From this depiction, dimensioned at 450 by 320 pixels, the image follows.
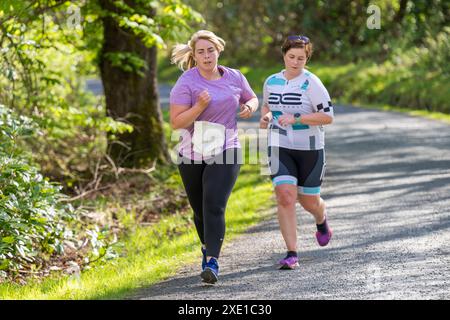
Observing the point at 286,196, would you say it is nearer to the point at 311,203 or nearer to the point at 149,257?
the point at 311,203

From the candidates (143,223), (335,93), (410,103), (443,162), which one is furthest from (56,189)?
(335,93)

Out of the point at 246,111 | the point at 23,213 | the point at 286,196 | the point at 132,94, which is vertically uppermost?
the point at 246,111

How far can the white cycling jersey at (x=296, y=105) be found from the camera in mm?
8102

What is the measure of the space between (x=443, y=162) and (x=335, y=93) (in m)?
14.0

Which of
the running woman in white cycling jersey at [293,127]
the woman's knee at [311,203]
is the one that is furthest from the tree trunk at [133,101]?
the running woman in white cycling jersey at [293,127]

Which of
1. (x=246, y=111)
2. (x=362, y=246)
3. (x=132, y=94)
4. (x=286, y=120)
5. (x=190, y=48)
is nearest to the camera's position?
(x=246, y=111)

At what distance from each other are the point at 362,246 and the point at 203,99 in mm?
2389

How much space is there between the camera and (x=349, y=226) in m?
10.2

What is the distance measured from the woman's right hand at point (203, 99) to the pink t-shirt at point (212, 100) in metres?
0.13

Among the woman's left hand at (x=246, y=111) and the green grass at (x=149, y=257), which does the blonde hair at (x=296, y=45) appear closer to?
the woman's left hand at (x=246, y=111)

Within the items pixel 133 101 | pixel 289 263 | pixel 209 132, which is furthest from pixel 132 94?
pixel 209 132

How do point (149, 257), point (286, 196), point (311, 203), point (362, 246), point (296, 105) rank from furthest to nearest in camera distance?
point (149, 257) < point (362, 246) < point (311, 203) < point (286, 196) < point (296, 105)

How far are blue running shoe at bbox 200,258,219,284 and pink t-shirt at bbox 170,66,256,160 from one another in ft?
2.60

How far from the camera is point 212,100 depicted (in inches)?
301
